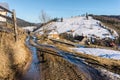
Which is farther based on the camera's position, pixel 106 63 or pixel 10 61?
pixel 106 63

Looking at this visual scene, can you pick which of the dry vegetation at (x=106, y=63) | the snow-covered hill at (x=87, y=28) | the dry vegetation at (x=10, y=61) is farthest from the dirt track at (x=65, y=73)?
the snow-covered hill at (x=87, y=28)

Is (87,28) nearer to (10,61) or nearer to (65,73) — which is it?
(10,61)

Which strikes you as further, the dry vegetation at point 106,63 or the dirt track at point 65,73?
the dry vegetation at point 106,63

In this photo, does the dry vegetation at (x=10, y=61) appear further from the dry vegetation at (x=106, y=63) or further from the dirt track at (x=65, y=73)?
the dry vegetation at (x=106, y=63)

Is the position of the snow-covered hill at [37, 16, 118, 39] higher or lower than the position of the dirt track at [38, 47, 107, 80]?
higher

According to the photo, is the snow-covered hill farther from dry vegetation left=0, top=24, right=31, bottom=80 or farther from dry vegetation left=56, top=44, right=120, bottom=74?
dry vegetation left=0, top=24, right=31, bottom=80

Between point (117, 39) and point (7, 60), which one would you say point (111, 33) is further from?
point (7, 60)

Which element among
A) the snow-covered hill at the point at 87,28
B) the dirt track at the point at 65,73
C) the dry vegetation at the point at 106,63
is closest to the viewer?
the dirt track at the point at 65,73

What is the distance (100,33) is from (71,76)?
5831 centimetres

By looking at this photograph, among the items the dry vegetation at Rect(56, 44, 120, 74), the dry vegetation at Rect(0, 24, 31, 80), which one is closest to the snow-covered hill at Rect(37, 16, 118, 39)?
the dry vegetation at Rect(56, 44, 120, 74)

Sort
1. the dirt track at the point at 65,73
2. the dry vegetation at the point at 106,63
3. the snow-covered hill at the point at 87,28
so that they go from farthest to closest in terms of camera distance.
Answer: the snow-covered hill at the point at 87,28
the dry vegetation at the point at 106,63
the dirt track at the point at 65,73

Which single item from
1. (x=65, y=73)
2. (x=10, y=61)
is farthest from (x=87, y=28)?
(x=65, y=73)

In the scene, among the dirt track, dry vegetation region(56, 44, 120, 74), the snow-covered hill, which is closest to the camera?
the dirt track

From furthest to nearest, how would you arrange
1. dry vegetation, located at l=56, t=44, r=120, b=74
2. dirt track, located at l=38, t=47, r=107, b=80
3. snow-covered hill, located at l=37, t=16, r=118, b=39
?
snow-covered hill, located at l=37, t=16, r=118, b=39, dry vegetation, located at l=56, t=44, r=120, b=74, dirt track, located at l=38, t=47, r=107, b=80
